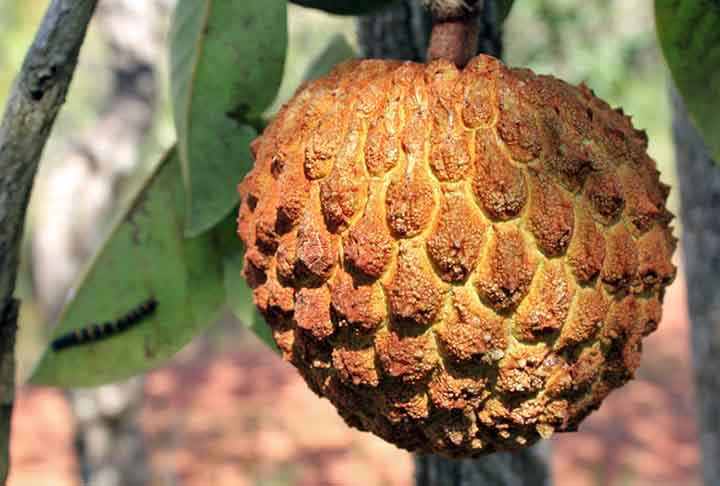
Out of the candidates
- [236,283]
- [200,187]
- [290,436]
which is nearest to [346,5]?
[200,187]

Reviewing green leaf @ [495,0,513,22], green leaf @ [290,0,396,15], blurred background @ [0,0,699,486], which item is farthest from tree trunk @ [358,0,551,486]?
blurred background @ [0,0,699,486]

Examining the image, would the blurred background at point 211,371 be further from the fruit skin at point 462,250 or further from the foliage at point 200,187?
the fruit skin at point 462,250

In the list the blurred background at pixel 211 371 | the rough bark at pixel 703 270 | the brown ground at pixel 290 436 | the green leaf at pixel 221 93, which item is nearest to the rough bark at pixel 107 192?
the blurred background at pixel 211 371

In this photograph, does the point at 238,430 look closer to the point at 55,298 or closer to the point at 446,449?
the point at 55,298

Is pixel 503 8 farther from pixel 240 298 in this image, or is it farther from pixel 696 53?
pixel 240 298

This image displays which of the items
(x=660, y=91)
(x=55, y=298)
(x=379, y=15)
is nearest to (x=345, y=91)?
(x=379, y=15)

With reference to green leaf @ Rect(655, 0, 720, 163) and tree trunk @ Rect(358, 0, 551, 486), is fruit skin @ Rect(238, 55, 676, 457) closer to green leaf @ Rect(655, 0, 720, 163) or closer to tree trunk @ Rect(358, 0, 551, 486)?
green leaf @ Rect(655, 0, 720, 163)
